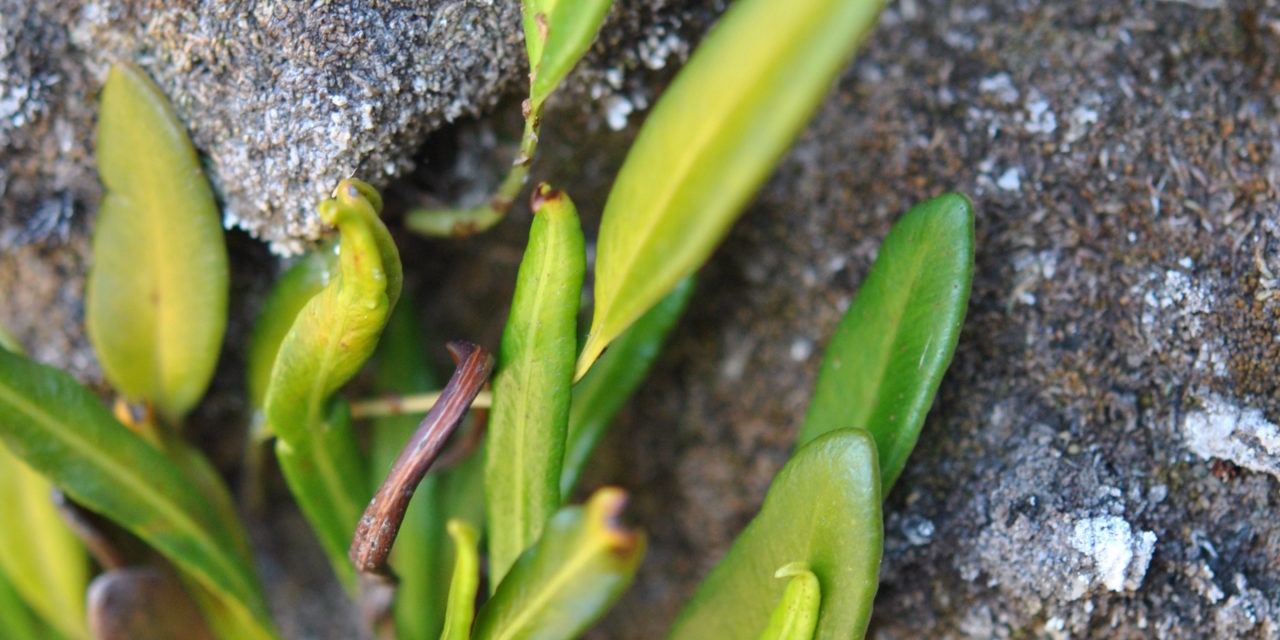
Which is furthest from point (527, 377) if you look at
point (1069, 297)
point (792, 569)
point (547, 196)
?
point (1069, 297)

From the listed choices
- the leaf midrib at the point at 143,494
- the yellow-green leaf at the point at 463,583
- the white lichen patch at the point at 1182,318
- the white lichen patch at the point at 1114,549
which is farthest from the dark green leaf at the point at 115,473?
the white lichen patch at the point at 1182,318

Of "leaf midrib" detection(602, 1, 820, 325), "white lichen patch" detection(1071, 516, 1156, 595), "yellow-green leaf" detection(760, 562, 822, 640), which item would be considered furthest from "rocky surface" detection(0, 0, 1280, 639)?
"leaf midrib" detection(602, 1, 820, 325)

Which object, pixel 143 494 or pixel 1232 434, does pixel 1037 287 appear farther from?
pixel 143 494

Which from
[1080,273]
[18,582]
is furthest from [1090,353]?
[18,582]

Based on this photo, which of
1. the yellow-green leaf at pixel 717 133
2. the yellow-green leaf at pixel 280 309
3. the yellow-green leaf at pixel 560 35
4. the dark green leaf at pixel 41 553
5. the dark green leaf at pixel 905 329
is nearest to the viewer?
the yellow-green leaf at pixel 717 133

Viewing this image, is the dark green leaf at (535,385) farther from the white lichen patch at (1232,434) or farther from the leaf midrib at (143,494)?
the white lichen patch at (1232,434)

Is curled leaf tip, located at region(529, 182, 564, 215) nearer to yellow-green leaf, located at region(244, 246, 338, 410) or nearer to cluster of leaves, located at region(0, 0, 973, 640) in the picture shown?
cluster of leaves, located at region(0, 0, 973, 640)
